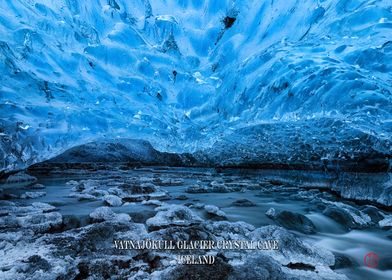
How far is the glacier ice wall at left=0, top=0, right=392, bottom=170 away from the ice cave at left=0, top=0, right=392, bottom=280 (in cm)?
6

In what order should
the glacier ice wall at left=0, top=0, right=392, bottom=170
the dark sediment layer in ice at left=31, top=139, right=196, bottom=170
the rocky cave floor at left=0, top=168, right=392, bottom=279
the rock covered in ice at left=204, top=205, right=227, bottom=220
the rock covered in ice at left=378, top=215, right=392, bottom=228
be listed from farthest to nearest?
the dark sediment layer in ice at left=31, top=139, right=196, bottom=170 → the glacier ice wall at left=0, top=0, right=392, bottom=170 → the rock covered in ice at left=204, top=205, right=227, bottom=220 → the rock covered in ice at left=378, top=215, right=392, bottom=228 → the rocky cave floor at left=0, top=168, right=392, bottom=279

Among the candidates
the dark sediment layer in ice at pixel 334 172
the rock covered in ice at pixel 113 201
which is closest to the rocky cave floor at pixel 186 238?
the rock covered in ice at pixel 113 201

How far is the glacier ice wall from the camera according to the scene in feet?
33.5

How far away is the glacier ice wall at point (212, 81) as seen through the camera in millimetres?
10219

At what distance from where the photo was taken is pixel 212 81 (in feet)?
51.5

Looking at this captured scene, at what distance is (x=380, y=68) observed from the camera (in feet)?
32.3

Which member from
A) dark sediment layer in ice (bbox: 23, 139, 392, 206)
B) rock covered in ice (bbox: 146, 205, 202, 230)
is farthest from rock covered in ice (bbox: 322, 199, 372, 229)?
rock covered in ice (bbox: 146, 205, 202, 230)

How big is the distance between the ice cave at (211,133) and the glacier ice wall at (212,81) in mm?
65

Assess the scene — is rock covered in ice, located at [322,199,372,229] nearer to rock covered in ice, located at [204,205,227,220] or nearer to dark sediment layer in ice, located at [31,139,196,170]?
rock covered in ice, located at [204,205,227,220]

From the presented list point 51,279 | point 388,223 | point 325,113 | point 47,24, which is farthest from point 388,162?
point 47,24

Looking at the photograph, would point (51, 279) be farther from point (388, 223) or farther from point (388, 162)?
point (388, 162)

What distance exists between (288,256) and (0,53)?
1392 cm

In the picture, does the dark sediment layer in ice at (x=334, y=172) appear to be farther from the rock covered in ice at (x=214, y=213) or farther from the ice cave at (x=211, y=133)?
the rock covered in ice at (x=214, y=213)

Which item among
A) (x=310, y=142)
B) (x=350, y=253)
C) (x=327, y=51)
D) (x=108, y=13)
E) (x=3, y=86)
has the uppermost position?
(x=108, y=13)
